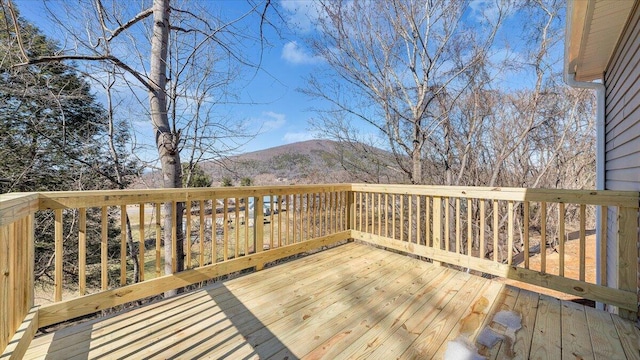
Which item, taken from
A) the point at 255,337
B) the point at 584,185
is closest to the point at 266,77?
the point at 255,337

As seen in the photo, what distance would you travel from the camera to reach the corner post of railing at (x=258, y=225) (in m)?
3.01

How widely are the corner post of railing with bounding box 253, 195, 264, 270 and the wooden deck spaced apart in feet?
1.30

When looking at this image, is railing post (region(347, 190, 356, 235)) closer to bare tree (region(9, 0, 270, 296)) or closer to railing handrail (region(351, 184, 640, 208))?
railing handrail (region(351, 184, 640, 208))

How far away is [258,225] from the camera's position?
3.06 meters

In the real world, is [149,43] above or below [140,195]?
above

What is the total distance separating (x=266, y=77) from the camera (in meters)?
4.25

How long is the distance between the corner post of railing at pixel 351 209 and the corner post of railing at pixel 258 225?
1.62m

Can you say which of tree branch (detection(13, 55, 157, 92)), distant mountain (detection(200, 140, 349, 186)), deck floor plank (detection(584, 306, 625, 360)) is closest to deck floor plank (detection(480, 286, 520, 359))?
deck floor plank (detection(584, 306, 625, 360))

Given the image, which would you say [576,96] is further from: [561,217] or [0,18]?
[0,18]

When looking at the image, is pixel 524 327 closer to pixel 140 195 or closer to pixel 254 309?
pixel 254 309

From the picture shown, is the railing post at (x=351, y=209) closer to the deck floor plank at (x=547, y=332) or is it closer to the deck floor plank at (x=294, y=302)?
the deck floor plank at (x=294, y=302)

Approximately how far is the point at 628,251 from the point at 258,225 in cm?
322

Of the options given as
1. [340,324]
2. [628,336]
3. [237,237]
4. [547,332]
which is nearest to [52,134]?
[237,237]

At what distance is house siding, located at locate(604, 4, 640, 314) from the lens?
2.18 metres
